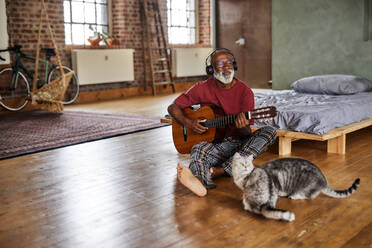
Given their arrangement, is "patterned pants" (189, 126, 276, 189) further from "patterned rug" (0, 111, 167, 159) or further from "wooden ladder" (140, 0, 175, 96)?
"wooden ladder" (140, 0, 175, 96)

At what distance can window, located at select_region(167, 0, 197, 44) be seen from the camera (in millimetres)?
8766

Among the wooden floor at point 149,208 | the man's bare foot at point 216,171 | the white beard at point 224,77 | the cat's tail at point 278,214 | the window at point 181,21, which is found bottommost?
the wooden floor at point 149,208

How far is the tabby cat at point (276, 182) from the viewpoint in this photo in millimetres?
2021

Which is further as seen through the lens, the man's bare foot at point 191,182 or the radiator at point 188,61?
the radiator at point 188,61

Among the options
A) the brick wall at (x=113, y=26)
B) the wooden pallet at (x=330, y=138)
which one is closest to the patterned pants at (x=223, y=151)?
the wooden pallet at (x=330, y=138)

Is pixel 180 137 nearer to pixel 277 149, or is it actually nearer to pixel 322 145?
pixel 277 149

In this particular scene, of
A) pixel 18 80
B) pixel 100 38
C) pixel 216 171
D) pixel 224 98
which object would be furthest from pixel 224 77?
pixel 100 38

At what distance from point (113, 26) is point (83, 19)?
609 millimetres

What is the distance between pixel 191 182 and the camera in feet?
7.64

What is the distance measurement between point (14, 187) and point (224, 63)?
4.90ft

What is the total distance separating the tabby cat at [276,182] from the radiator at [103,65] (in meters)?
5.31

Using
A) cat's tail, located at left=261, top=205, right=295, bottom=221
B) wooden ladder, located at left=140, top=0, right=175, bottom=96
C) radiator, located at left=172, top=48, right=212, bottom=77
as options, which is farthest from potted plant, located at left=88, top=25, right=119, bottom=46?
cat's tail, located at left=261, top=205, right=295, bottom=221

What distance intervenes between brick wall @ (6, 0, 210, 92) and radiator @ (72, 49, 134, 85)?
18 centimetres

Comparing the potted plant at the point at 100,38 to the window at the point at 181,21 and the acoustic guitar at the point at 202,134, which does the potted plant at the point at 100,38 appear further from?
the acoustic guitar at the point at 202,134
